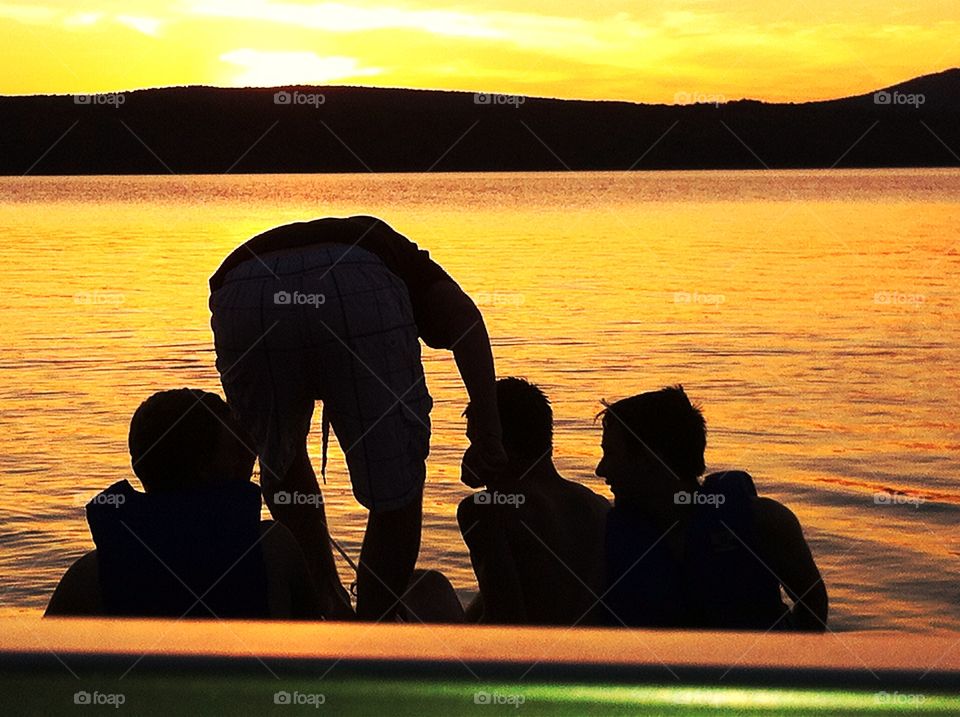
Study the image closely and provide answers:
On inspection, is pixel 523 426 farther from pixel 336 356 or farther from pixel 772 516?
pixel 772 516

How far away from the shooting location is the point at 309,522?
10.6 feet

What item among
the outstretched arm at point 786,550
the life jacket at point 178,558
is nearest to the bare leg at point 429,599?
the life jacket at point 178,558

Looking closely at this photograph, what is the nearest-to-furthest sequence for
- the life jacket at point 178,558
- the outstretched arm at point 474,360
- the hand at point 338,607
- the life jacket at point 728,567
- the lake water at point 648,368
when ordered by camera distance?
the life jacket at point 178,558 → the life jacket at point 728,567 → the outstretched arm at point 474,360 → the hand at point 338,607 → the lake water at point 648,368

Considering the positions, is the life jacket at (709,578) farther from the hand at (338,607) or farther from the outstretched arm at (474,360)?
the hand at (338,607)

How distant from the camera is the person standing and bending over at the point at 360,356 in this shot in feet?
8.73

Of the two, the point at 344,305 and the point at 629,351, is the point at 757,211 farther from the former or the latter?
the point at 344,305

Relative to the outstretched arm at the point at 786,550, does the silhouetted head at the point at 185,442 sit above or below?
above

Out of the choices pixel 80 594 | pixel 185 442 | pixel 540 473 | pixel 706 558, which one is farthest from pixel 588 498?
pixel 80 594

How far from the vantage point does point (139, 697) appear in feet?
4.77

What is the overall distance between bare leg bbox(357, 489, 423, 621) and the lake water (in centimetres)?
253

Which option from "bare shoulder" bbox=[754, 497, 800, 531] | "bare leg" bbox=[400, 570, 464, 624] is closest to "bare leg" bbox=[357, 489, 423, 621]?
"bare leg" bbox=[400, 570, 464, 624]

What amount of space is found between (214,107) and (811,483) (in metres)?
26.0

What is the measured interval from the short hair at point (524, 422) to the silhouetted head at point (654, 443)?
30 cm

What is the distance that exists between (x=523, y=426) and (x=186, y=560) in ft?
3.11
